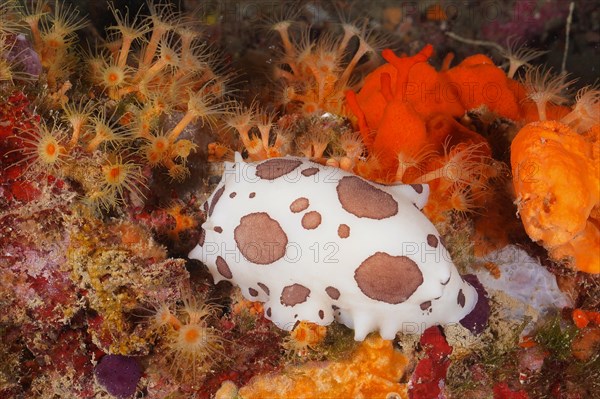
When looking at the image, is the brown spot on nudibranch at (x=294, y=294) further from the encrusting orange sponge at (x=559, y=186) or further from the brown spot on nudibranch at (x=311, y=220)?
the encrusting orange sponge at (x=559, y=186)

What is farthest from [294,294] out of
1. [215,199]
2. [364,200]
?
[215,199]

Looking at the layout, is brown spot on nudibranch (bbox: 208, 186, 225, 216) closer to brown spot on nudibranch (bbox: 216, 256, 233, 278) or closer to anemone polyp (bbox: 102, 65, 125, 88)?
brown spot on nudibranch (bbox: 216, 256, 233, 278)

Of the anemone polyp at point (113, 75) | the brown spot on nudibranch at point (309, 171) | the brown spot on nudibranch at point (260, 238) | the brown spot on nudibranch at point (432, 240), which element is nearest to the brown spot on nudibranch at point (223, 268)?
the brown spot on nudibranch at point (260, 238)

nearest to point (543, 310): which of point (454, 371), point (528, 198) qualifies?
point (454, 371)

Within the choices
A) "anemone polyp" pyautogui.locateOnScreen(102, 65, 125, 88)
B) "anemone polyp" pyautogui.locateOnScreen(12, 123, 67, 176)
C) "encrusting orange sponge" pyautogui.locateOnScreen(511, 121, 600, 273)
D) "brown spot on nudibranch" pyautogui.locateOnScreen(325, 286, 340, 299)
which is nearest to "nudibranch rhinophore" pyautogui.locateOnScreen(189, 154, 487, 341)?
"brown spot on nudibranch" pyautogui.locateOnScreen(325, 286, 340, 299)

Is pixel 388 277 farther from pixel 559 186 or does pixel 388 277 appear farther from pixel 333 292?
pixel 559 186

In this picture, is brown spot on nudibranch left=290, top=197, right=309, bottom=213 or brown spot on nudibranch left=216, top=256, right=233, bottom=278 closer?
brown spot on nudibranch left=290, top=197, right=309, bottom=213

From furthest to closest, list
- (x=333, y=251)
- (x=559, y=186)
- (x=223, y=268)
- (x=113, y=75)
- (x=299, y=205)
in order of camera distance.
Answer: (x=113, y=75), (x=223, y=268), (x=299, y=205), (x=333, y=251), (x=559, y=186)
